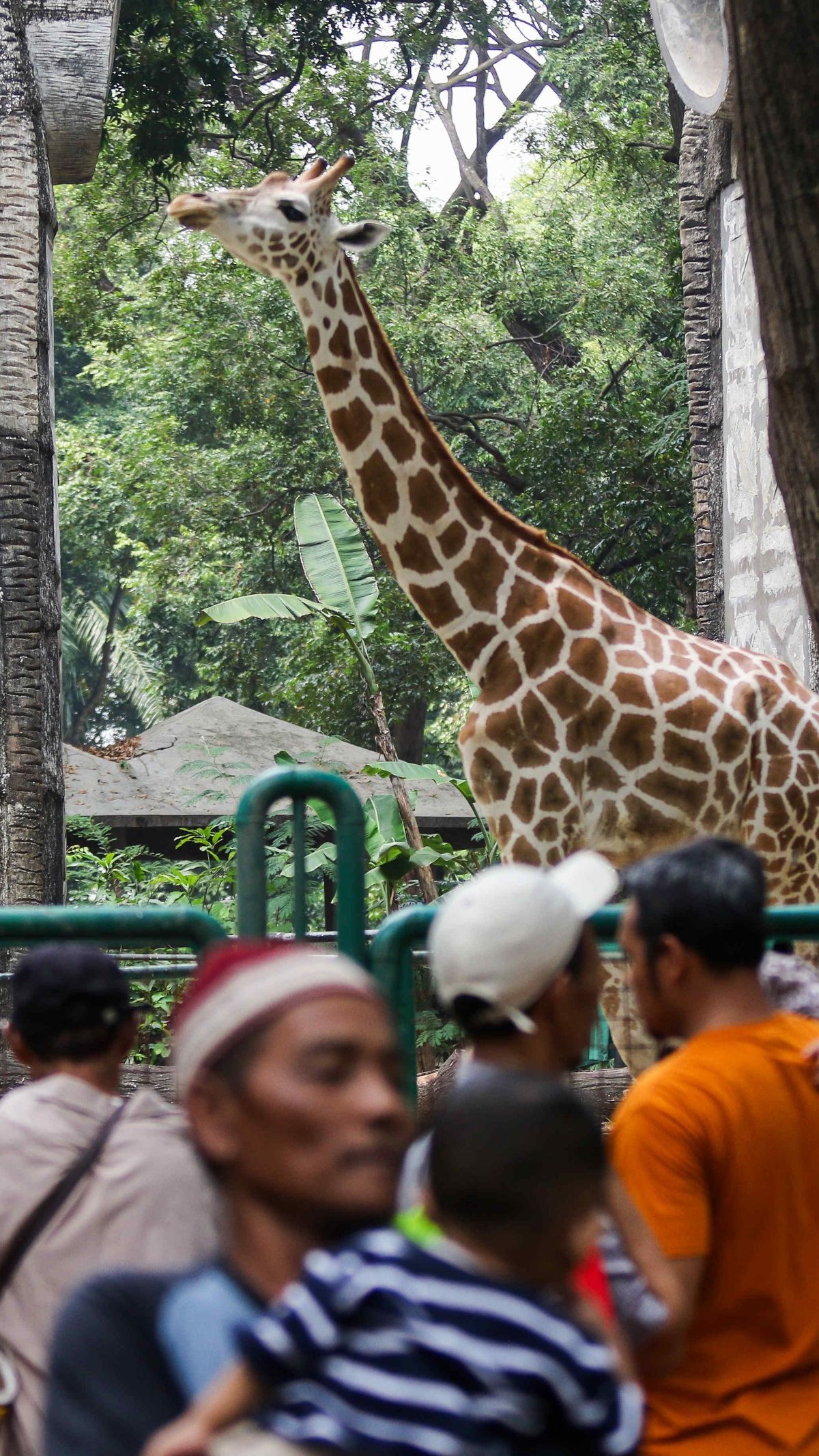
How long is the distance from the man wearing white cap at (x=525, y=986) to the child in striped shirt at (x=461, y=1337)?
1.26 feet

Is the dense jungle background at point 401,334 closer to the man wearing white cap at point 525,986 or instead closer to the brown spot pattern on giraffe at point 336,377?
the brown spot pattern on giraffe at point 336,377

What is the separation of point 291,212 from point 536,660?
5.90ft

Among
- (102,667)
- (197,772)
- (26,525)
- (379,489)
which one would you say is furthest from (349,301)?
(102,667)

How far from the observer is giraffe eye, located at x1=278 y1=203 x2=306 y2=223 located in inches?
233

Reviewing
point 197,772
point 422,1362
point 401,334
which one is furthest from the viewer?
point 401,334

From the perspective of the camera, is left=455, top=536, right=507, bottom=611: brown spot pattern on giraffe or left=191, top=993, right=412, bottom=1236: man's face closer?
left=191, top=993, right=412, bottom=1236: man's face

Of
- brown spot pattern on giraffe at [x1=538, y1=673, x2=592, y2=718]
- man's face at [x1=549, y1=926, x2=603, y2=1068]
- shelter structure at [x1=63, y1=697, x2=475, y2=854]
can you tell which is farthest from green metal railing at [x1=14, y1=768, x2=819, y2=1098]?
shelter structure at [x1=63, y1=697, x2=475, y2=854]

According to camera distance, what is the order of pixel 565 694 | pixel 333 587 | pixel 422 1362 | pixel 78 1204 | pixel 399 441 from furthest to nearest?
pixel 333 587
pixel 399 441
pixel 565 694
pixel 78 1204
pixel 422 1362

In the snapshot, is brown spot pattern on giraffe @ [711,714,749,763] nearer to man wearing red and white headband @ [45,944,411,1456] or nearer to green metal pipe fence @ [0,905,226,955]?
green metal pipe fence @ [0,905,226,955]

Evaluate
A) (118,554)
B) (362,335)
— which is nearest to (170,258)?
(118,554)

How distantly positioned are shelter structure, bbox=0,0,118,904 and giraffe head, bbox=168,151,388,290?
2.65 metres

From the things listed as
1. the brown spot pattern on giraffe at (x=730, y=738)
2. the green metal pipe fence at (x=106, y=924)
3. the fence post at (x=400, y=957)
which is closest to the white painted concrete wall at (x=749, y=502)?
the brown spot pattern on giraffe at (x=730, y=738)

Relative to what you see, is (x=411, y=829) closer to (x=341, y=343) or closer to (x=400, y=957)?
(x=341, y=343)

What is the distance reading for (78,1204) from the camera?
7.16 feet
